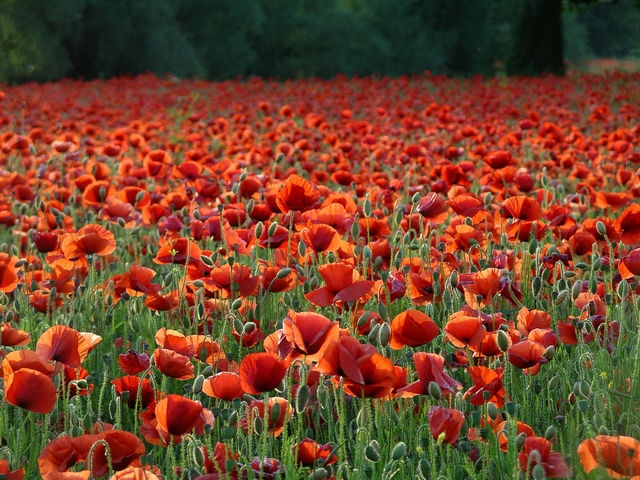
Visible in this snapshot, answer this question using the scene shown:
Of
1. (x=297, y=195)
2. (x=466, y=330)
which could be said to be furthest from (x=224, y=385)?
(x=297, y=195)

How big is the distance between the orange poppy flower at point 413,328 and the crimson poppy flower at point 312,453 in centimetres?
25

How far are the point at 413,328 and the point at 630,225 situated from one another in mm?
958

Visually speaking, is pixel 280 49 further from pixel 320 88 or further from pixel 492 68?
pixel 320 88

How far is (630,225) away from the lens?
239cm

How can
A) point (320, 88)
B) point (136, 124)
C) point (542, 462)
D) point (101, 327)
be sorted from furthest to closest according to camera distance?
1. point (320, 88)
2. point (136, 124)
3. point (101, 327)
4. point (542, 462)

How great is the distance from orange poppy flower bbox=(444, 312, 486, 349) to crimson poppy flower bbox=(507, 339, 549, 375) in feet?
0.22

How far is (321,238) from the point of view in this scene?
2209 mm

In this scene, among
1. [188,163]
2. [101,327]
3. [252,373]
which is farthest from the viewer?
[188,163]

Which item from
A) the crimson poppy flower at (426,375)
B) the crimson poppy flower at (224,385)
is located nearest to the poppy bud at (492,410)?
the crimson poppy flower at (426,375)

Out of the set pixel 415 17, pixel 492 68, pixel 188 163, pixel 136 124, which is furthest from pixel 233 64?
pixel 188 163

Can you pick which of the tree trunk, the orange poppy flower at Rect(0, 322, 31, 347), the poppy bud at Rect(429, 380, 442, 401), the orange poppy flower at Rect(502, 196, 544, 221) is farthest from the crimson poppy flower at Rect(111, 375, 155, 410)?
the tree trunk

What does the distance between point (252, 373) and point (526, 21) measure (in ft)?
58.4

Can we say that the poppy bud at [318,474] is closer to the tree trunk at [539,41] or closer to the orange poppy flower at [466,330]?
the orange poppy flower at [466,330]

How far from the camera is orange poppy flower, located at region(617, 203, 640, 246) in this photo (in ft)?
7.76
